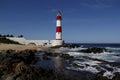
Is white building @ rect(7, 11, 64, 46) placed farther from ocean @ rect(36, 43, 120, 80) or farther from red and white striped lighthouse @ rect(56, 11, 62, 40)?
ocean @ rect(36, 43, 120, 80)

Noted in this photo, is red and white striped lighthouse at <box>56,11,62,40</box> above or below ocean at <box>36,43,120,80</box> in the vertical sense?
above

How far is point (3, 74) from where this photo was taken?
37.0ft

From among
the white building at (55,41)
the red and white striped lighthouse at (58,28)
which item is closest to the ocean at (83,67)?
the red and white striped lighthouse at (58,28)

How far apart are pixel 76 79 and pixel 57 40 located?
3435 centimetres

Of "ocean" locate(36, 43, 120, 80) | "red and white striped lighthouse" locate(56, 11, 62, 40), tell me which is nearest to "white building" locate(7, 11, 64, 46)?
"red and white striped lighthouse" locate(56, 11, 62, 40)

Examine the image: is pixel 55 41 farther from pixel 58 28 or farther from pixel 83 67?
pixel 83 67

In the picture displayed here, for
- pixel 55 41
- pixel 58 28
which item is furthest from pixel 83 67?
pixel 55 41

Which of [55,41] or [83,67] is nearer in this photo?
[83,67]

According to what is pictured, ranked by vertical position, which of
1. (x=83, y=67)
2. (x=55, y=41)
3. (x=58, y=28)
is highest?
(x=58, y=28)

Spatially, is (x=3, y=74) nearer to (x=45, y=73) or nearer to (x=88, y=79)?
(x=45, y=73)

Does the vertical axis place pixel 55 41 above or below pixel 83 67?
above

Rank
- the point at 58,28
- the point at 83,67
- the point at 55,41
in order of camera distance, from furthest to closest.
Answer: the point at 55,41 < the point at 58,28 < the point at 83,67

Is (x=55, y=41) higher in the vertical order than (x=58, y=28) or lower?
lower

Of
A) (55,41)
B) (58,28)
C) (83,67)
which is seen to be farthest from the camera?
(55,41)
